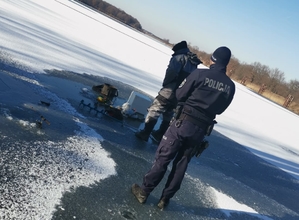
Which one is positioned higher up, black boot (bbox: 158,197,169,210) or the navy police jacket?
the navy police jacket

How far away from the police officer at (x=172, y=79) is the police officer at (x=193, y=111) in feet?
5.54

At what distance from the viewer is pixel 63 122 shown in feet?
15.6

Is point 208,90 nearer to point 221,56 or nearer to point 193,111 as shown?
point 193,111

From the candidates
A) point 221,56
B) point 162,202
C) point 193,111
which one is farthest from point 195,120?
point 162,202

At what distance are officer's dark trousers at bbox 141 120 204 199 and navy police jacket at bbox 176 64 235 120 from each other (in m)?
0.24

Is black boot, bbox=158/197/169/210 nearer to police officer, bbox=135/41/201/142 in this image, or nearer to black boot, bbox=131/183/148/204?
black boot, bbox=131/183/148/204

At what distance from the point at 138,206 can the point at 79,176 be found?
0.82 metres

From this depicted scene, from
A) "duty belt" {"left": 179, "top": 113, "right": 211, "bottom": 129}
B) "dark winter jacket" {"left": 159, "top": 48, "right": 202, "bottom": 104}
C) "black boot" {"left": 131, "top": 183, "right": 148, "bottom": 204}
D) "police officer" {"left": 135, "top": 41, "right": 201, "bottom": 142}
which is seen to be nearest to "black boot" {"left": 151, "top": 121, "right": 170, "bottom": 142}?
"police officer" {"left": 135, "top": 41, "right": 201, "bottom": 142}

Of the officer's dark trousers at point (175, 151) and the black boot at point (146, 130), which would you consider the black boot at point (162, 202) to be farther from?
the black boot at point (146, 130)

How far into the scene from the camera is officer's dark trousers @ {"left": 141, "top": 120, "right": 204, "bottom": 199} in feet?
10.9

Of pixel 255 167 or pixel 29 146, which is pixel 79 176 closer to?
pixel 29 146

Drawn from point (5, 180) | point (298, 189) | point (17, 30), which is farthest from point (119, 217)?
point (17, 30)

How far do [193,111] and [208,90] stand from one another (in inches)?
12.0

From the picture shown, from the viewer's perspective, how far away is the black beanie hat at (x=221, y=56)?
10.9 ft
